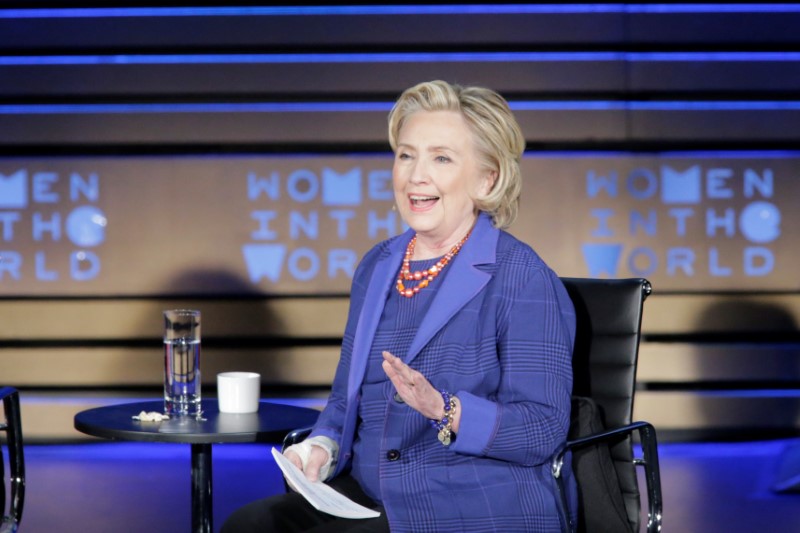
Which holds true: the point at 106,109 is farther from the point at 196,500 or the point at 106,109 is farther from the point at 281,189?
the point at 196,500

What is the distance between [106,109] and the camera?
567cm

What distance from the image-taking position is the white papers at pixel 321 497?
2.12 m

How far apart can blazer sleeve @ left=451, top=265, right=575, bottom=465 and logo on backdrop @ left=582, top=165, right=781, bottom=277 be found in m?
3.40

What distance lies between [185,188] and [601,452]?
367 centimetres

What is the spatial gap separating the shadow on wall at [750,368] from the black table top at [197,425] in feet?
11.0

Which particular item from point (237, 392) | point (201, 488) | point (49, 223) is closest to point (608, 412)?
point (237, 392)

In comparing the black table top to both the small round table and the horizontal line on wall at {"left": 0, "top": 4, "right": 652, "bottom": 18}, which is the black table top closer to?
the small round table

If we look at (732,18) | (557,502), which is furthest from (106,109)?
(557,502)

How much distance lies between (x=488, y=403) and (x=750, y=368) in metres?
3.93

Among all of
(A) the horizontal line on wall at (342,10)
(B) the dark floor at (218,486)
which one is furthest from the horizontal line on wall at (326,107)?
(B) the dark floor at (218,486)

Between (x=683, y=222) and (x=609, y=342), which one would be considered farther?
(x=683, y=222)

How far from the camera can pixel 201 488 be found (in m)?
2.81

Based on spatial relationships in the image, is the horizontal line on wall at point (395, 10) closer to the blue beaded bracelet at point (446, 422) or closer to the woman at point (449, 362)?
the woman at point (449, 362)

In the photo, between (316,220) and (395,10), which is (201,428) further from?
(395,10)
